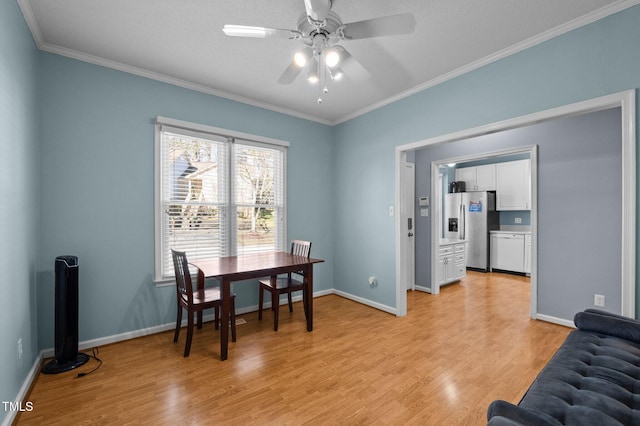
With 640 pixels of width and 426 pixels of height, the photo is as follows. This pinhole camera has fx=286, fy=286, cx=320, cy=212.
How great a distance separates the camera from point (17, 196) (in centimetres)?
204

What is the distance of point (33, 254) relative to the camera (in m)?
2.44

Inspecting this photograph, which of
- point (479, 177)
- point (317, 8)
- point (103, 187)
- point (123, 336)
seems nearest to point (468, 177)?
point (479, 177)

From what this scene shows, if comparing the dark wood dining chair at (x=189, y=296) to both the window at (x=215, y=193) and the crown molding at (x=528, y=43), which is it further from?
the crown molding at (x=528, y=43)

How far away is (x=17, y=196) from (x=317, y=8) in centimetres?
242

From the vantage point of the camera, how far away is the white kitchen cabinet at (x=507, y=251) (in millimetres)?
6066

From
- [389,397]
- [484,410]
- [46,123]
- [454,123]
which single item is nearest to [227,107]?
[46,123]

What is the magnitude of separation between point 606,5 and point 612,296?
113 inches

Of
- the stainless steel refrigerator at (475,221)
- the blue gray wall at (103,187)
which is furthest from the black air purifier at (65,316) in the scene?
the stainless steel refrigerator at (475,221)

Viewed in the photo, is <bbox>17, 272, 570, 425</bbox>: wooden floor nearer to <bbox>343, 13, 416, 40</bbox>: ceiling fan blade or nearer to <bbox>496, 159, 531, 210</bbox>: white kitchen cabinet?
<bbox>343, 13, 416, 40</bbox>: ceiling fan blade

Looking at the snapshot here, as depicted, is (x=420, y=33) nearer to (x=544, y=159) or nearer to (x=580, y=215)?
(x=544, y=159)

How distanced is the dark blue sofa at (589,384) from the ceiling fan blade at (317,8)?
2.09m

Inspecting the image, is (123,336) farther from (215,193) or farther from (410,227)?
(410,227)

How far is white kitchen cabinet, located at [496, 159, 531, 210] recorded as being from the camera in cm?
615

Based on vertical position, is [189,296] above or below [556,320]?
above
